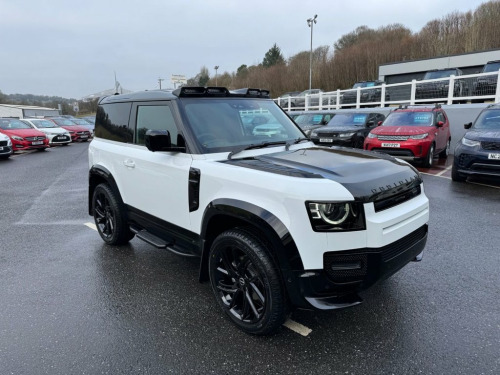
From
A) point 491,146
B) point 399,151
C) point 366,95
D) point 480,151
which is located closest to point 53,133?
point 366,95

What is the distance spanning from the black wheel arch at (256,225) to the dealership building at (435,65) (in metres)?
33.5

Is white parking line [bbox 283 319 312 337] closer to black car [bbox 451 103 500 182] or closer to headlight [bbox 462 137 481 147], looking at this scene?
black car [bbox 451 103 500 182]

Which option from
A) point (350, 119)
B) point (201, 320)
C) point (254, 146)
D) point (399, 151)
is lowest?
point (201, 320)

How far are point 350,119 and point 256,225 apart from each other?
39.0 feet

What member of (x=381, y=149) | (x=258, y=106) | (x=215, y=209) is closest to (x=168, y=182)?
(x=215, y=209)

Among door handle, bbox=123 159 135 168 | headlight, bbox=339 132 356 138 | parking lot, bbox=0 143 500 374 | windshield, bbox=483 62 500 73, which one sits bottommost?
parking lot, bbox=0 143 500 374

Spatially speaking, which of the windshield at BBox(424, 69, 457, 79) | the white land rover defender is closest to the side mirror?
the white land rover defender

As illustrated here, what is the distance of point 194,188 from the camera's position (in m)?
3.10

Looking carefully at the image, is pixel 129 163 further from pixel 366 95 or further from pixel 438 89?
pixel 366 95

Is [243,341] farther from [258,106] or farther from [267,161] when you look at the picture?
[258,106]

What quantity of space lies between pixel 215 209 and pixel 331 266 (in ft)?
3.31

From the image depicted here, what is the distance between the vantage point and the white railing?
520 inches

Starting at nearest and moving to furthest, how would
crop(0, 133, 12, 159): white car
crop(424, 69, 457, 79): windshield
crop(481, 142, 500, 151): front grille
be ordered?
crop(481, 142, 500, 151): front grille, crop(0, 133, 12, 159): white car, crop(424, 69, 457, 79): windshield

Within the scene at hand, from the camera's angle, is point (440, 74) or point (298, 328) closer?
point (298, 328)
